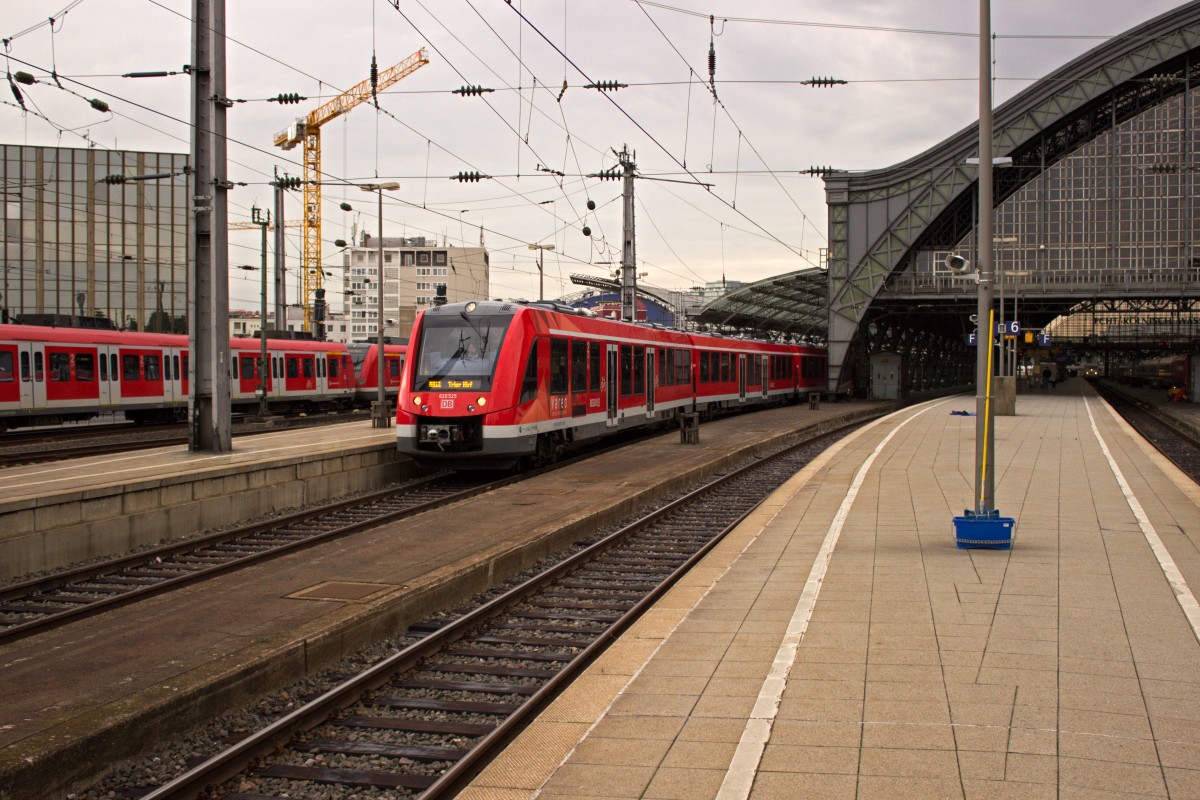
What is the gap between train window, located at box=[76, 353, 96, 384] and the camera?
24.6 m

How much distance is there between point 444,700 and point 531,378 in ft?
35.8

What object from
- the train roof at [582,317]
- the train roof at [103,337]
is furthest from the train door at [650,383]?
the train roof at [103,337]

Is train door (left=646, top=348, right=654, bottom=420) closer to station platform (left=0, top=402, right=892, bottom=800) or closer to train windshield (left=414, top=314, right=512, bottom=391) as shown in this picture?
train windshield (left=414, top=314, right=512, bottom=391)

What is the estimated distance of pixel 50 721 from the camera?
5.04 m

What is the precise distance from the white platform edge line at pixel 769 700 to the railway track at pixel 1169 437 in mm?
12697

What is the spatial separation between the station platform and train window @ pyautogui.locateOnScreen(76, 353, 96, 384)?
36.3 ft

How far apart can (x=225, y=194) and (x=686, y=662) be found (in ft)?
41.4

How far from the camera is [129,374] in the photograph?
26.3 metres

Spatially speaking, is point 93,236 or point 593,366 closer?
point 593,366

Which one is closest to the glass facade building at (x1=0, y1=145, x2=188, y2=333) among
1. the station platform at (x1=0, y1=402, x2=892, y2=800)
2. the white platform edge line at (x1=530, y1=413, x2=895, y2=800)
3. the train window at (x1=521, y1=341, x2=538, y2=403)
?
the train window at (x1=521, y1=341, x2=538, y2=403)

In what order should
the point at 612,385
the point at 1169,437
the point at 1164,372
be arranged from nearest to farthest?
the point at 612,385 → the point at 1169,437 → the point at 1164,372

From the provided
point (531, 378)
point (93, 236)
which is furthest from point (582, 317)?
point (93, 236)

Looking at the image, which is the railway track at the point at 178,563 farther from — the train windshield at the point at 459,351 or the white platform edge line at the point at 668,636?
the white platform edge line at the point at 668,636

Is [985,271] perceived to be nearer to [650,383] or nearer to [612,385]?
[612,385]
